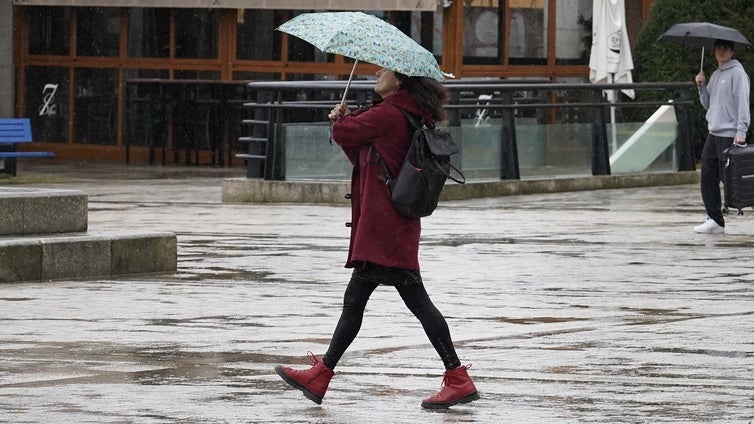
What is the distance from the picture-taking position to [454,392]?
8047 millimetres

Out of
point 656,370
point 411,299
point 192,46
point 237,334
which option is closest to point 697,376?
point 656,370

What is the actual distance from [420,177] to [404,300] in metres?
0.57

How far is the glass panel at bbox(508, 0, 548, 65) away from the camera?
28141 millimetres

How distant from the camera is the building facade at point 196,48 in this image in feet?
90.3

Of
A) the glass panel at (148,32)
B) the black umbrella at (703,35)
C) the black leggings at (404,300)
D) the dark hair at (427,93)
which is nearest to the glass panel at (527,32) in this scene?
the glass panel at (148,32)

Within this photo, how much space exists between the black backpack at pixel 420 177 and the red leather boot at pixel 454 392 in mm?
695

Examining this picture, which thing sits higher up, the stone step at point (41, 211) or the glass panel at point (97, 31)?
the glass panel at point (97, 31)

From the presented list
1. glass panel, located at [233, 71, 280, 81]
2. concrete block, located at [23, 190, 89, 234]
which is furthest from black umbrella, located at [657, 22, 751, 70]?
glass panel, located at [233, 71, 280, 81]

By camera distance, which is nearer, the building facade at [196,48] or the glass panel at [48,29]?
the building facade at [196,48]

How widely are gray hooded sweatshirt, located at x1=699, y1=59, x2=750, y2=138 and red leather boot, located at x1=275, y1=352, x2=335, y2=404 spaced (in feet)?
31.5

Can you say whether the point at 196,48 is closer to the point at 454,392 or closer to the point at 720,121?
the point at 720,121

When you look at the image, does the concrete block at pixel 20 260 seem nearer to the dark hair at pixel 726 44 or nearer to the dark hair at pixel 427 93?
the dark hair at pixel 427 93

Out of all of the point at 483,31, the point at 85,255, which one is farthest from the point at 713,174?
the point at 483,31

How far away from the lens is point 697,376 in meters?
8.74
